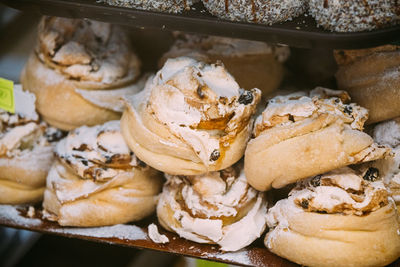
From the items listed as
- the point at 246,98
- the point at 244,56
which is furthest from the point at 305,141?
the point at 244,56

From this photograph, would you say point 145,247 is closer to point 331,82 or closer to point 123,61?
point 123,61

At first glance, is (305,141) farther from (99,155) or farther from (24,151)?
(24,151)

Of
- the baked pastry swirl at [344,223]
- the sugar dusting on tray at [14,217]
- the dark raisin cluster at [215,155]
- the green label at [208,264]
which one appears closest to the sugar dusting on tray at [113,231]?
the sugar dusting on tray at [14,217]

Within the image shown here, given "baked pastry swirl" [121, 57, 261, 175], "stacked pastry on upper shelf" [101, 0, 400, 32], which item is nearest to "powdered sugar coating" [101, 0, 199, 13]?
"stacked pastry on upper shelf" [101, 0, 400, 32]

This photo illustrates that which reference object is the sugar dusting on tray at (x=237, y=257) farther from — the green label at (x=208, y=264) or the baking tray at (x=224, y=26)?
the baking tray at (x=224, y=26)

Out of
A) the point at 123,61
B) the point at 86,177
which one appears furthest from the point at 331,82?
the point at 86,177

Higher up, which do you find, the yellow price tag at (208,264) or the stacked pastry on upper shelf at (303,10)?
the stacked pastry on upper shelf at (303,10)

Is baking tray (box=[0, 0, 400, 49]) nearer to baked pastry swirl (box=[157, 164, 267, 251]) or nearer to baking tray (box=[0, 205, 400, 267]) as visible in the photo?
baked pastry swirl (box=[157, 164, 267, 251])
